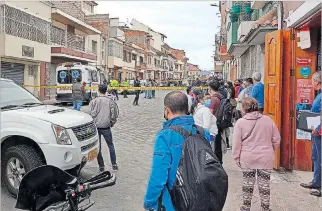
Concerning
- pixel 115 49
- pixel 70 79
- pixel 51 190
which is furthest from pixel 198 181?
pixel 115 49

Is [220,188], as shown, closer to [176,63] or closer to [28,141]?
[28,141]

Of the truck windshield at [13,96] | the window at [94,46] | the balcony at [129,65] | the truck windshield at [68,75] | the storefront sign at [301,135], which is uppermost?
the window at [94,46]

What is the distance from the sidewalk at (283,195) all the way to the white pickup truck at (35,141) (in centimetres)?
239

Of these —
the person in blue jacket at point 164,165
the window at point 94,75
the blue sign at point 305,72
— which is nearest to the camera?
the person in blue jacket at point 164,165

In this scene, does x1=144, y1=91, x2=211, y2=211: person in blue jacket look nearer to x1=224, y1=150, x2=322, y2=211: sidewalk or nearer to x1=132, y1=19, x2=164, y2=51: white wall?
x1=224, y1=150, x2=322, y2=211: sidewalk

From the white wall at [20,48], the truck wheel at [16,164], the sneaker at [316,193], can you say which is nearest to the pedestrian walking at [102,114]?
the truck wheel at [16,164]

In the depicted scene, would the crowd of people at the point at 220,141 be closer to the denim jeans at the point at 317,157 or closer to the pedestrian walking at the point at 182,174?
the pedestrian walking at the point at 182,174

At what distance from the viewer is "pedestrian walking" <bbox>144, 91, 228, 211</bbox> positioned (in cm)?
254

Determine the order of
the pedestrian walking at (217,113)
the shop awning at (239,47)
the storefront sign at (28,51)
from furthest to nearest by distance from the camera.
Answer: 1. the storefront sign at (28,51)
2. the shop awning at (239,47)
3. the pedestrian walking at (217,113)

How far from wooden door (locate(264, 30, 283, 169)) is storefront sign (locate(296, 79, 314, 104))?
327mm

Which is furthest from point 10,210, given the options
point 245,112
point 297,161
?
point 297,161

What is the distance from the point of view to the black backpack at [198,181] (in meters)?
2.53

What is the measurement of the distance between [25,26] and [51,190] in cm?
2455

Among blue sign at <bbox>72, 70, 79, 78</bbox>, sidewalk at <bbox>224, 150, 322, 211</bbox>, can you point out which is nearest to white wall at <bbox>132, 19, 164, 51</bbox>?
blue sign at <bbox>72, 70, 79, 78</bbox>
